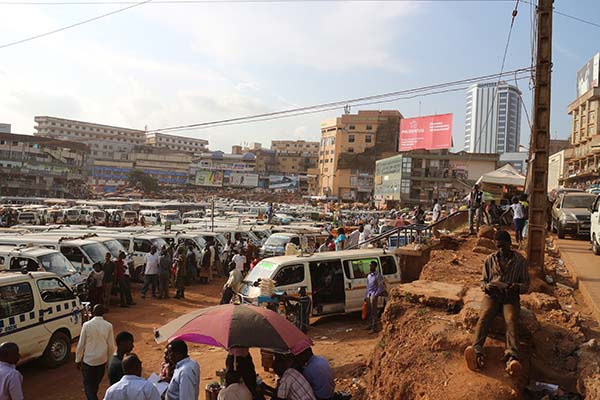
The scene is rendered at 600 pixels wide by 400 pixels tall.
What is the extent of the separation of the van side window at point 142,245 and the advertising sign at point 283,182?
302ft

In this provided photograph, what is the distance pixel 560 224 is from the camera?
666 inches

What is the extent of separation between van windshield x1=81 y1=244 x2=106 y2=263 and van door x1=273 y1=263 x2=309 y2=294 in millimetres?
6740

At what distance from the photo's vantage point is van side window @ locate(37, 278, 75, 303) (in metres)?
8.81

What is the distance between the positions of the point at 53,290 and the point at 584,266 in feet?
36.4

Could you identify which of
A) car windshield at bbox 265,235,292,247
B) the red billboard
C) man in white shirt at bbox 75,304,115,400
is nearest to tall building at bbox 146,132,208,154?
the red billboard

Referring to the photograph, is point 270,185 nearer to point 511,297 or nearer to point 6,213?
point 6,213

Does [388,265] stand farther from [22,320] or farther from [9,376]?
[9,376]

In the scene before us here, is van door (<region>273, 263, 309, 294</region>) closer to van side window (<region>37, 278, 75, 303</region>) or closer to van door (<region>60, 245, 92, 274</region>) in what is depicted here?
van side window (<region>37, 278, 75, 303</region>)

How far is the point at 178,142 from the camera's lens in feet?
520

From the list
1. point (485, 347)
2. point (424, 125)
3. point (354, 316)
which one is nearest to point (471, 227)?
point (354, 316)

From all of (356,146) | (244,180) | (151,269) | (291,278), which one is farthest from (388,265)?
(244,180)

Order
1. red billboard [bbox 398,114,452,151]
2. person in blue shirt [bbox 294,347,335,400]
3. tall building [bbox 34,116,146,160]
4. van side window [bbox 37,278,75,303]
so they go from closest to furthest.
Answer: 1. person in blue shirt [bbox 294,347,335,400]
2. van side window [bbox 37,278,75,303]
3. red billboard [bbox 398,114,452,151]
4. tall building [bbox 34,116,146,160]

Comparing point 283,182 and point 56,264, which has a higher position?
point 283,182

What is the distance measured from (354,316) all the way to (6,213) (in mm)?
27539
